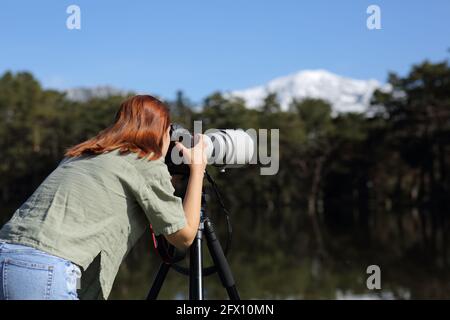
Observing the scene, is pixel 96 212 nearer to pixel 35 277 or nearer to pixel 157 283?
pixel 35 277

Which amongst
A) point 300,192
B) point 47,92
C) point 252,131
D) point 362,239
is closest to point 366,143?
point 300,192

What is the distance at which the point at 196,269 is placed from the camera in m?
1.83

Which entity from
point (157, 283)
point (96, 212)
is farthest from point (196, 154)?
point (157, 283)

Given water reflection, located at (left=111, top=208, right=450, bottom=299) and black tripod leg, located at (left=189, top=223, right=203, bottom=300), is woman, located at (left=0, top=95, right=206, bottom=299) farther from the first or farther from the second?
water reflection, located at (left=111, top=208, right=450, bottom=299)

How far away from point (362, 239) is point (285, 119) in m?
15.6

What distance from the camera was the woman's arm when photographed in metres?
1.42

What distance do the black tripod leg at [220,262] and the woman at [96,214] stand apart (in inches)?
15.5

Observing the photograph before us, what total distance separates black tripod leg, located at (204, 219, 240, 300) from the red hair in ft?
1.71

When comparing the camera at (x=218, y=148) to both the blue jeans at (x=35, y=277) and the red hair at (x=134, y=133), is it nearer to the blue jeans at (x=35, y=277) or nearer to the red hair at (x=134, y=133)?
the red hair at (x=134, y=133)

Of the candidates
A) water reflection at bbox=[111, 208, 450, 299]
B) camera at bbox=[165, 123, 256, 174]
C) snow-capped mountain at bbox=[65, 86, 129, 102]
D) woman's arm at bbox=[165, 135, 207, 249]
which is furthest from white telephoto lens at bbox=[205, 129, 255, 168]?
snow-capped mountain at bbox=[65, 86, 129, 102]

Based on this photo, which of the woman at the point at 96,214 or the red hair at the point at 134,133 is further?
the red hair at the point at 134,133

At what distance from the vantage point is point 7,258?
1.28m

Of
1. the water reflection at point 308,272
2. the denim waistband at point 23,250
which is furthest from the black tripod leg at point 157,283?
the water reflection at point 308,272

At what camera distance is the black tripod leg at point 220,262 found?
1803mm
